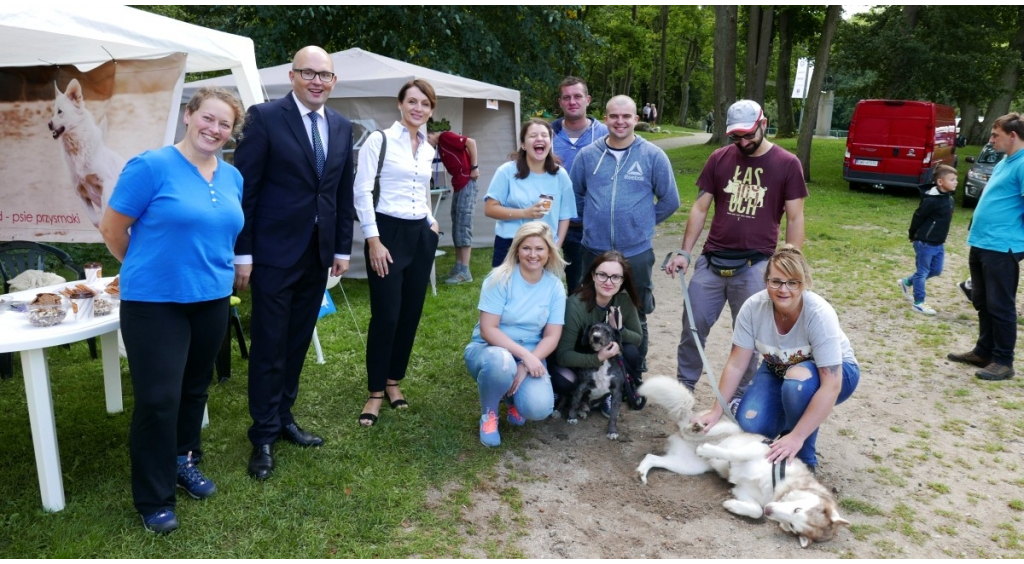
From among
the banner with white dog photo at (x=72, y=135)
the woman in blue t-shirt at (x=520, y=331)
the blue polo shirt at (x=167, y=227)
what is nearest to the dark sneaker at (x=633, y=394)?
the woman in blue t-shirt at (x=520, y=331)

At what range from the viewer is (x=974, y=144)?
2525 centimetres

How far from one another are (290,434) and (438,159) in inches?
201

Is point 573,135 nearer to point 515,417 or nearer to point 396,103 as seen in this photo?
point 515,417

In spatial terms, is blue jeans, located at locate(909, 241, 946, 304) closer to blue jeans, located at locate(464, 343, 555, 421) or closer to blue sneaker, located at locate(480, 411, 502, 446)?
blue jeans, located at locate(464, 343, 555, 421)

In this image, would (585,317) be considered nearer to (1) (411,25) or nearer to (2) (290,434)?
(2) (290,434)

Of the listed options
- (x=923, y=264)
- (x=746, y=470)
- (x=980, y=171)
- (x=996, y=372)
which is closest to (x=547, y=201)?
(x=746, y=470)

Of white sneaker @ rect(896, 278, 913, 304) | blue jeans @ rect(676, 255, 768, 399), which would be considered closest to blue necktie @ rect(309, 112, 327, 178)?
blue jeans @ rect(676, 255, 768, 399)

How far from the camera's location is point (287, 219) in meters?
3.14

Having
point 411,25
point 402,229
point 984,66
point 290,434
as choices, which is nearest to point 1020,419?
point 402,229

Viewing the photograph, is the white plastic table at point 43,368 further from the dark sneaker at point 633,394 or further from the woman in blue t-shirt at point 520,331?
the dark sneaker at point 633,394

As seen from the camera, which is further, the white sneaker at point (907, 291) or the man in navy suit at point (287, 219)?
the white sneaker at point (907, 291)

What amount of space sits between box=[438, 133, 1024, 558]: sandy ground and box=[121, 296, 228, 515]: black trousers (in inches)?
48.9

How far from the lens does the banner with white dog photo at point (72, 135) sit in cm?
435

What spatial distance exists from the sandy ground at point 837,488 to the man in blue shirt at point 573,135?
3.33ft
